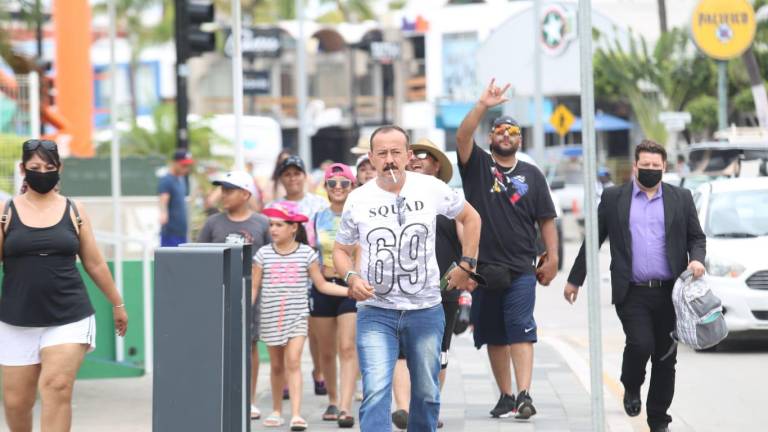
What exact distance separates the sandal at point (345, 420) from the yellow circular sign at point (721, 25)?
21448mm

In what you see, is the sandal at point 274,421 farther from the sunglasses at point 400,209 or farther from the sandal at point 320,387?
the sunglasses at point 400,209

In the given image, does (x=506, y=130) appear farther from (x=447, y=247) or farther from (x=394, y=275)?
(x=394, y=275)

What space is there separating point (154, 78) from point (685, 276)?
82.2 m

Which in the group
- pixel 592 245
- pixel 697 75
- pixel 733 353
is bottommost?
pixel 733 353

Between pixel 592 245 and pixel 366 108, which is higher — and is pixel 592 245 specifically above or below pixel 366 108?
below

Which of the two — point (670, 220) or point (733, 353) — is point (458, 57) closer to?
point (733, 353)

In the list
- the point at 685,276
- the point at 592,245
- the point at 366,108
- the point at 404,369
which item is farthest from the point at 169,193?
the point at 366,108

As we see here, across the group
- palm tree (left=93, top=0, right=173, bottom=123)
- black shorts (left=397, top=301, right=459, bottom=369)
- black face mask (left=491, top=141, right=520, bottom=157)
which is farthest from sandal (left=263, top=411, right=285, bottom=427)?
palm tree (left=93, top=0, right=173, bottom=123)

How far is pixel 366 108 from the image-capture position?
74062 millimetres

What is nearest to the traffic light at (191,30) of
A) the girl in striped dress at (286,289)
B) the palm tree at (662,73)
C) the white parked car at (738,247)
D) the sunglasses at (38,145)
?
the white parked car at (738,247)

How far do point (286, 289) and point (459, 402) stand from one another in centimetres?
169

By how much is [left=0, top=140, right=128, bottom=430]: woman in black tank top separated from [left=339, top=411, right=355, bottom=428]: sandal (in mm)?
2590

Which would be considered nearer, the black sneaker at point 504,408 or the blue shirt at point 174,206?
the black sneaker at point 504,408

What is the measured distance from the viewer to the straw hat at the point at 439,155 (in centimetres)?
972
